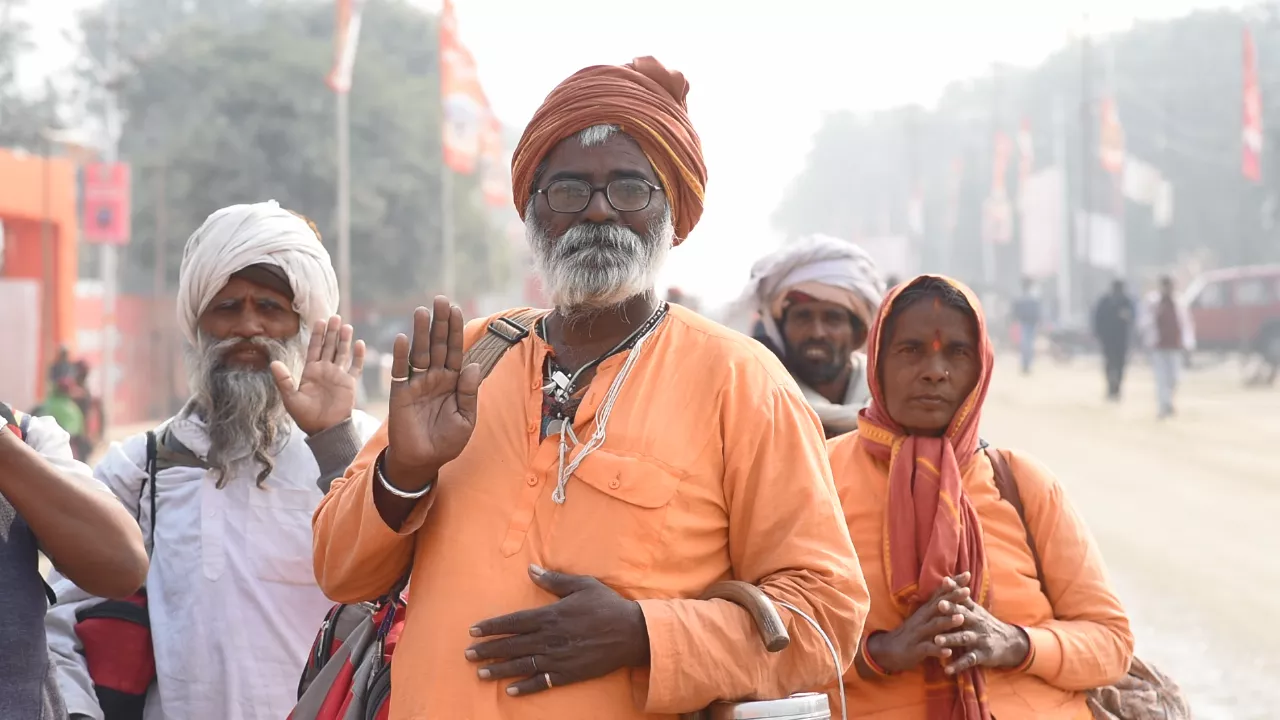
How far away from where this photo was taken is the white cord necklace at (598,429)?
2.19 m

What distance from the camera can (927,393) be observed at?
323 cm

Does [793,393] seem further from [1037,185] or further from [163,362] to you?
[1037,185]

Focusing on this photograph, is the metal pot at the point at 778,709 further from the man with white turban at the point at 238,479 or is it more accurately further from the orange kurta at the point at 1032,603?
the man with white turban at the point at 238,479

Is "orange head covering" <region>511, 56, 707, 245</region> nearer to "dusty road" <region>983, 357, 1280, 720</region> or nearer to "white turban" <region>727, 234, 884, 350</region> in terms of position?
"white turban" <region>727, 234, 884, 350</region>

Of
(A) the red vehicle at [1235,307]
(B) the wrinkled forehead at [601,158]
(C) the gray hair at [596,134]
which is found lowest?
(A) the red vehicle at [1235,307]

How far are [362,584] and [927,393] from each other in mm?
1533

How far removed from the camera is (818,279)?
4.66 m

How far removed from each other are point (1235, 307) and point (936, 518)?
27.3 meters

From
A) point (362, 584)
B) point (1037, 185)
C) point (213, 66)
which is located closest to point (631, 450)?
point (362, 584)

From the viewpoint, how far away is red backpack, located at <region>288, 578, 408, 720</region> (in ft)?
7.88

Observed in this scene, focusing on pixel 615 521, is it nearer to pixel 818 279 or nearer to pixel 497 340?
pixel 497 340

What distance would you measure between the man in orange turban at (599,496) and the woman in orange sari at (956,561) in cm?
85

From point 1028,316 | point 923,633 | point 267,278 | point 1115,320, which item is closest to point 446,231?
point 1028,316

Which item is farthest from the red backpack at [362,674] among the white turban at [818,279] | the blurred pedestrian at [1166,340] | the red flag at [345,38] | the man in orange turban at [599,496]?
the red flag at [345,38]
